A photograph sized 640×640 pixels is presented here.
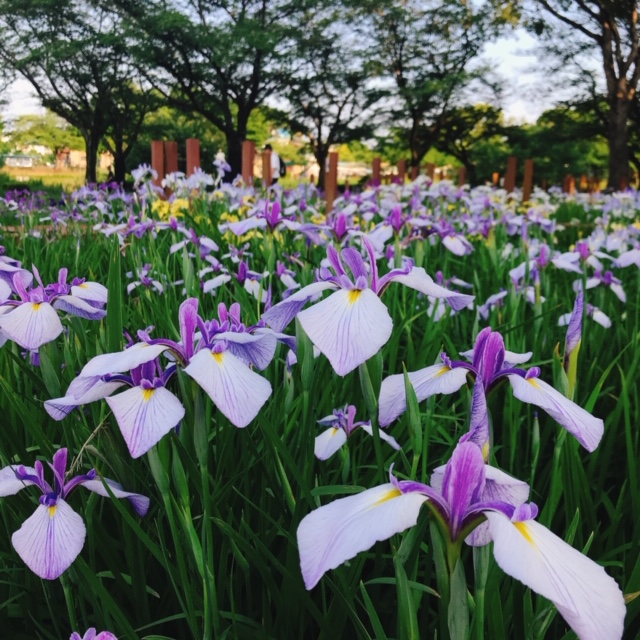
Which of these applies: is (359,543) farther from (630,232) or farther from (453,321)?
(630,232)

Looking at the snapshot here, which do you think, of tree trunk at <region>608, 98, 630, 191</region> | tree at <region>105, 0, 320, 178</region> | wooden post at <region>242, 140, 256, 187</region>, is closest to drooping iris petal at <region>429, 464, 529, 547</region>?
wooden post at <region>242, 140, 256, 187</region>

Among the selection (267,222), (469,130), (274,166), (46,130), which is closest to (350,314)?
(267,222)

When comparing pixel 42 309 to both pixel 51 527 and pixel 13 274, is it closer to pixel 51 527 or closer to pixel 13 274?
pixel 13 274

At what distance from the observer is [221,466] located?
4.55ft

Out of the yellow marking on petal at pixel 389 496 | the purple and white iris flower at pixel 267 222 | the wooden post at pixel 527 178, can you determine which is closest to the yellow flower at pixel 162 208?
the purple and white iris flower at pixel 267 222

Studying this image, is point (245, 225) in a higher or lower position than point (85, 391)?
higher

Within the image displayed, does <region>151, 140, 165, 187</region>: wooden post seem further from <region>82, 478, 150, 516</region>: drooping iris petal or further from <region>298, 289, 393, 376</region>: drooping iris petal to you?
<region>298, 289, 393, 376</region>: drooping iris petal

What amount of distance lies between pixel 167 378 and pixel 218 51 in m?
23.8

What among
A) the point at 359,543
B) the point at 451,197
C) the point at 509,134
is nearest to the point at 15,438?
the point at 359,543

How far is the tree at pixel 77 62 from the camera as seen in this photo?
23781 mm

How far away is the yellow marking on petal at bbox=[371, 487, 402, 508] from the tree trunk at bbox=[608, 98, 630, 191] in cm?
1784

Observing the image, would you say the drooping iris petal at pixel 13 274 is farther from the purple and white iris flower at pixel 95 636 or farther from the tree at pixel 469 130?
the tree at pixel 469 130

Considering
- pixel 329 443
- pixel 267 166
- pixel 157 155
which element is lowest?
pixel 329 443

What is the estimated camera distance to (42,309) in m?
1.22
